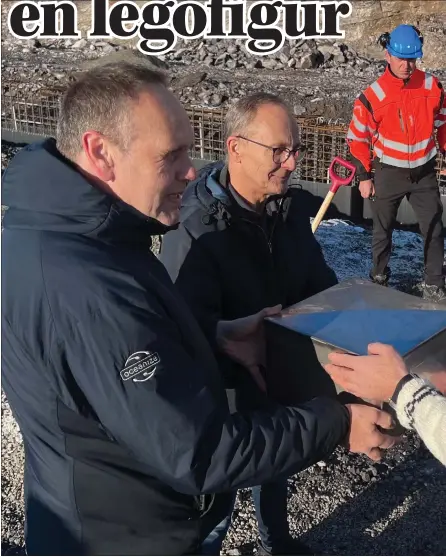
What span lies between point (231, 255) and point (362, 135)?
3.57 meters

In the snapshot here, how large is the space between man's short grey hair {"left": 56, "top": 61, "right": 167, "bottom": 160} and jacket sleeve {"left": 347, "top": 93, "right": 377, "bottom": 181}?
4252mm

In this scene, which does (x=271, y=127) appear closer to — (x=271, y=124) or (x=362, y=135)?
(x=271, y=124)

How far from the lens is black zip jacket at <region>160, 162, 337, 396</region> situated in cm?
233

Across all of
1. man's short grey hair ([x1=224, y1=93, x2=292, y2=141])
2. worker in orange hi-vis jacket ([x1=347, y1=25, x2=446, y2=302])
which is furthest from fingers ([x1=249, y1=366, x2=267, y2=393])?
worker in orange hi-vis jacket ([x1=347, y1=25, x2=446, y2=302])

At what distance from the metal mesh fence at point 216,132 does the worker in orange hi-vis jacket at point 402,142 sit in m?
1.13

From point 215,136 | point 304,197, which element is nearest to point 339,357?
point 304,197

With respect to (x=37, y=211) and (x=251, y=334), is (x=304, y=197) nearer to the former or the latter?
(x=251, y=334)

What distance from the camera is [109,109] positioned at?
1473 millimetres

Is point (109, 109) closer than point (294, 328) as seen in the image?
Yes

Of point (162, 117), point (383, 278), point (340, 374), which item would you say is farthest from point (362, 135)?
point (162, 117)

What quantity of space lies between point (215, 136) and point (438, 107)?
14.7 feet

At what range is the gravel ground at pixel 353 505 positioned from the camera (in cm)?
320

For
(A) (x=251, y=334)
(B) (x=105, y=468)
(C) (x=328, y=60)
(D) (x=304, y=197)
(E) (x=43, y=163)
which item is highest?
(C) (x=328, y=60)

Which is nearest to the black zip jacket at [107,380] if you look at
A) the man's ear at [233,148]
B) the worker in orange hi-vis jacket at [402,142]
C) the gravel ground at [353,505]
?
the man's ear at [233,148]
